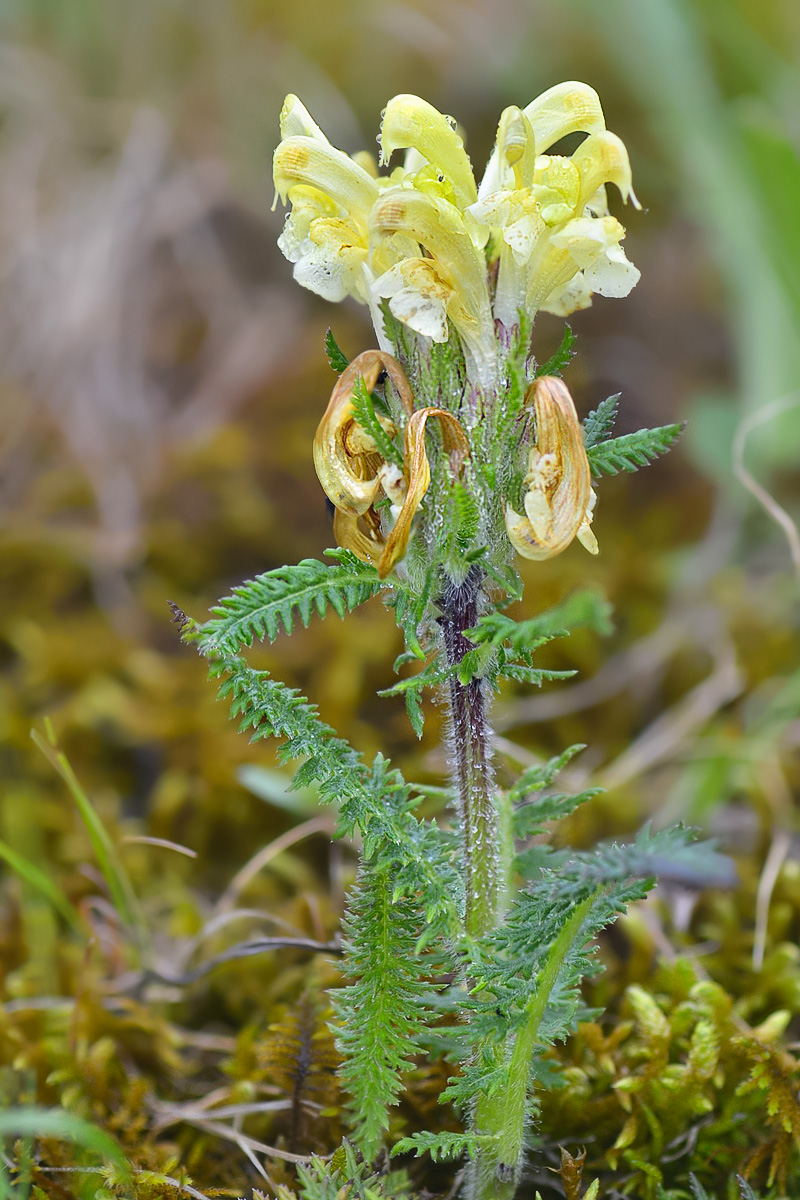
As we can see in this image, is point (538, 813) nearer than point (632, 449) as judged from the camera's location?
No

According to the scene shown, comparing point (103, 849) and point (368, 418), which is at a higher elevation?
point (368, 418)

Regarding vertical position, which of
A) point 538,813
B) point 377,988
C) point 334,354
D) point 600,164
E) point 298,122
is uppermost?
point 298,122

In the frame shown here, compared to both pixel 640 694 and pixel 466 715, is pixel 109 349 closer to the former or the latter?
pixel 640 694

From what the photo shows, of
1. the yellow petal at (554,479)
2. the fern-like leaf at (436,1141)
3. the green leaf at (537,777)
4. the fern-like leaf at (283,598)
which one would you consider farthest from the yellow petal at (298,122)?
the fern-like leaf at (436,1141)

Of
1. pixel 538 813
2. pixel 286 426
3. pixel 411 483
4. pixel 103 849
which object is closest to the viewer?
pixel 411 483

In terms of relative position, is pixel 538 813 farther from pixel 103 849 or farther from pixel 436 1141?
pixel 103 849

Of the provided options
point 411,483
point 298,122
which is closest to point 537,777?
point 411,483

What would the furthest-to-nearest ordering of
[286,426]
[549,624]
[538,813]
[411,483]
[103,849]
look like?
[286,426]
[103,849]
[538,813]
[411,483]
[549,624]
